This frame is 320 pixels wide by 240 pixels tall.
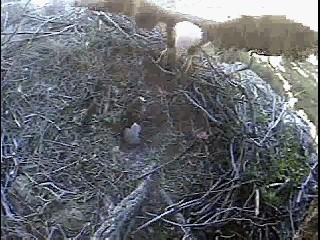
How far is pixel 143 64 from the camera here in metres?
1.29

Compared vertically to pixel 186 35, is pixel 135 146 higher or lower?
lower

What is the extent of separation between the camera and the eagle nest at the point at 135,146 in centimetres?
102

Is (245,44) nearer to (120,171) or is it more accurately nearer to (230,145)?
(230,145)

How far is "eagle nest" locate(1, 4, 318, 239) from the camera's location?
3.34 feet

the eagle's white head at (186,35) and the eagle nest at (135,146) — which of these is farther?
the eagle's white head at (186,35)

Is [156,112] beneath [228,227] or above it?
above

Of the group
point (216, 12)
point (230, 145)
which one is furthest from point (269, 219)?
point (216, 12)

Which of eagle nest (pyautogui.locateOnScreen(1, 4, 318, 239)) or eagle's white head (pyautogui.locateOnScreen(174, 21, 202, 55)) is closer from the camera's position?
eagle nest (pyautogui.locateOnScreen(1, 4, 318, 239))

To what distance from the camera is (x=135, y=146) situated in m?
1.16

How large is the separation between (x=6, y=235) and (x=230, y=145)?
55 cm

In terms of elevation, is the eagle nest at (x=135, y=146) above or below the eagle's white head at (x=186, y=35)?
below

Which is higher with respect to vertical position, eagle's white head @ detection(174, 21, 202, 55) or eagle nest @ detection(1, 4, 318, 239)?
eagle's white head @ detection(174, 21, 202, 55)

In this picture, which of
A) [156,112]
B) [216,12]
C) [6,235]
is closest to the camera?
[6,235]

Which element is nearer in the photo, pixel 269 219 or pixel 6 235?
pixel 6 235
